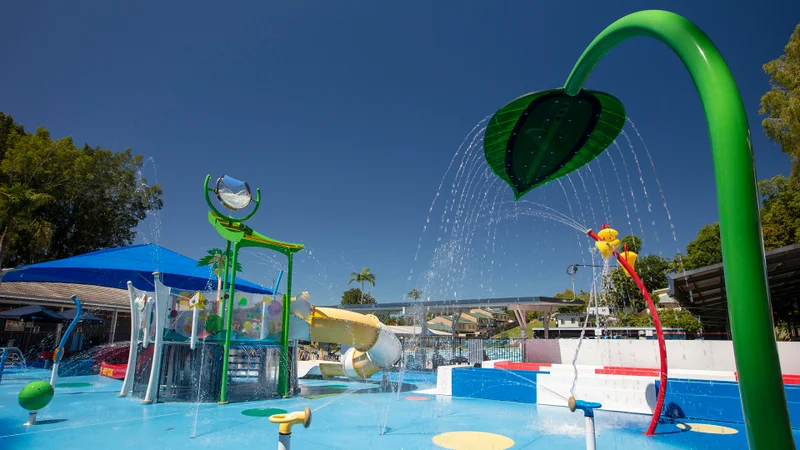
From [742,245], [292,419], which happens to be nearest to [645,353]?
[292,419]

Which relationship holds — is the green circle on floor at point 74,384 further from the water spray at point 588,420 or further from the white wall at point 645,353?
the water spray at point 588,420

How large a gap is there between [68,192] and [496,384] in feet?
82.3

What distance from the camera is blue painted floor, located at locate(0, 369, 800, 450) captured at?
7.01 meters

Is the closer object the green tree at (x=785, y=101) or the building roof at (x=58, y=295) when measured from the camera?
the green tree at (x=785, y=101)

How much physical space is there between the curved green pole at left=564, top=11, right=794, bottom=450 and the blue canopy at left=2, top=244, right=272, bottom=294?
18195 mm

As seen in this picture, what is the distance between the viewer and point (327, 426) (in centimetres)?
841

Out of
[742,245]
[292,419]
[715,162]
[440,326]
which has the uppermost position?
[715,162]

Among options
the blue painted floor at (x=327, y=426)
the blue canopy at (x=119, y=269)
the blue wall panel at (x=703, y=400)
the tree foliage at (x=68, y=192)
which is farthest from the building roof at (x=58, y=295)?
the blue wall panel at (x=703, y=400)

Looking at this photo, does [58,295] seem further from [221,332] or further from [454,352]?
[454,352]

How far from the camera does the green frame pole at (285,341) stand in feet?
40.7

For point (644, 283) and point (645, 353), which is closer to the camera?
point (645, 353)

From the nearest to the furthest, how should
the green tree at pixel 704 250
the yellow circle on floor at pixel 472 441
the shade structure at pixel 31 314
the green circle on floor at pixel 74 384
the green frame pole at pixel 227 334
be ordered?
1. the yellow circle on floor at pixel 472 441
2. the green frame pole at pixel 227 334
3. the green circle on floor at pixel 74 384
4. the shade structure at pixel 31 314
5. the green tree at pixel 704 250

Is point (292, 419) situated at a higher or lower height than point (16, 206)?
lower

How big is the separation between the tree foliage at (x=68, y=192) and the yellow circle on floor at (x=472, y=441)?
852 inches
